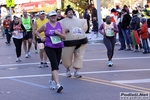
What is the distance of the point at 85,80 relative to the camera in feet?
38.5

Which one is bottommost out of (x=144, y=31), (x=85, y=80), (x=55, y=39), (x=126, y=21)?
(x=85, y=80)

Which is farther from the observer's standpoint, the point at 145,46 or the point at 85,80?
the point at 145,46

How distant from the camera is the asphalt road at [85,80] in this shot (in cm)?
981

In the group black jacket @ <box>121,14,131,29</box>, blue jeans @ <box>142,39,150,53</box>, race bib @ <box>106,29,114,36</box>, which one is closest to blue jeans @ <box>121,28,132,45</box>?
black jacket @ <box>121,14,131,29</box>

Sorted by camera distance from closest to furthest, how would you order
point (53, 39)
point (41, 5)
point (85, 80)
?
point (53, 39) → point (85, 80) → point (41, 5)

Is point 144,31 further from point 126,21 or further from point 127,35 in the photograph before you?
point 126,21

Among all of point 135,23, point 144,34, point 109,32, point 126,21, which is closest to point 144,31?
point 144,34

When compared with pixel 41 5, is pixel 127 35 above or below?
above

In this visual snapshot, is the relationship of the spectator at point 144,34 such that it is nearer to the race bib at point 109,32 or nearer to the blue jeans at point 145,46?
the blue jeans at point 145,46

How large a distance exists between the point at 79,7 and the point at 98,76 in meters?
25.5

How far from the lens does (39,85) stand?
11.3 m

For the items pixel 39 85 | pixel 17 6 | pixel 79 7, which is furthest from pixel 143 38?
pixel 17 6

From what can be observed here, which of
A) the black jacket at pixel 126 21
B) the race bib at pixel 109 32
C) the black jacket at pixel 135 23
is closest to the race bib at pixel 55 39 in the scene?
the race bib at pixel 109 32

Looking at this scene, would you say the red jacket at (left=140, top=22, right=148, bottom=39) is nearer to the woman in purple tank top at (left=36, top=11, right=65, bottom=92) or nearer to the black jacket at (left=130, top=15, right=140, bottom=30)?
the black jacket at (left=130, top=15, right=140, bottom=30)
